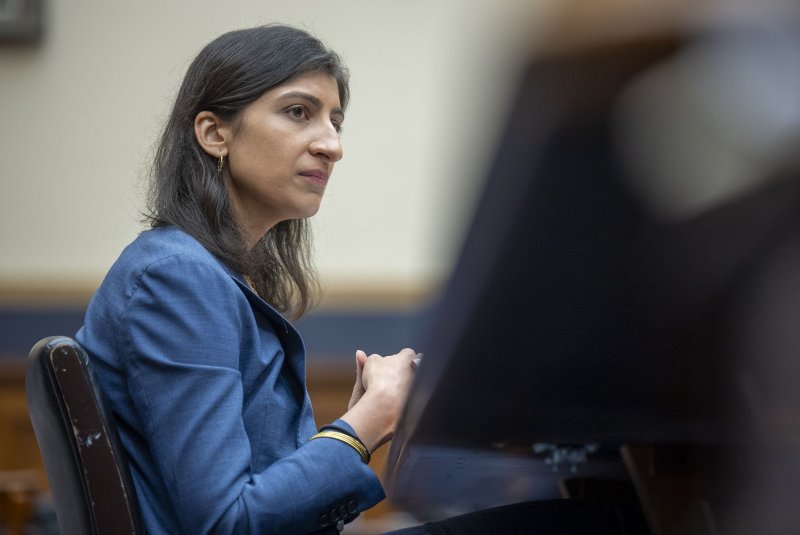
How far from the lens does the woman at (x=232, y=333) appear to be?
3.05 feet

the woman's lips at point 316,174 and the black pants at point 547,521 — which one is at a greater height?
the woman's lips at point 316,174

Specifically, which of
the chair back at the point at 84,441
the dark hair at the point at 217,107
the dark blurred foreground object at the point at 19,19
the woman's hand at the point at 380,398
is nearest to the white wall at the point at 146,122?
the dark blurred foreground object at the point at 19,19

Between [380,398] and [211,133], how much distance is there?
44 cm

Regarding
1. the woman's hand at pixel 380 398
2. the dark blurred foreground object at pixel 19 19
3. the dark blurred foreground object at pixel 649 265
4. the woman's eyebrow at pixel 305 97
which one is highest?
the dark blurred foreground object at pixel 19 19

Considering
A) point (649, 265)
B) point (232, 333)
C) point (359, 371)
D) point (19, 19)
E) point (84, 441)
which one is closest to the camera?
point (649, 265)

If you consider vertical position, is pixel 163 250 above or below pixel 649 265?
below

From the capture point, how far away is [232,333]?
99 cm

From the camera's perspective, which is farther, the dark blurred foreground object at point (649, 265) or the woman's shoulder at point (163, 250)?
the woman's shoulder at point (163, 250)

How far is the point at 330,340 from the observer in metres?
3.86

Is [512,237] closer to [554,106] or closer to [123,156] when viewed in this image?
[554,106]

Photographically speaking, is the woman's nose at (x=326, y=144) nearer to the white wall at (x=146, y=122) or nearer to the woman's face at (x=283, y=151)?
the woman's face at (x=283, y=151)

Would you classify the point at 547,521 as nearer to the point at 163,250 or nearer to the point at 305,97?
the point at 163,250

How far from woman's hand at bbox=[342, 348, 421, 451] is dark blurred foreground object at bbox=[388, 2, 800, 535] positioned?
5.5 inches

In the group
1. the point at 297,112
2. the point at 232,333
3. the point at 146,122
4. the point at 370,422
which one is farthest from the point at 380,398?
the point at 146,122
